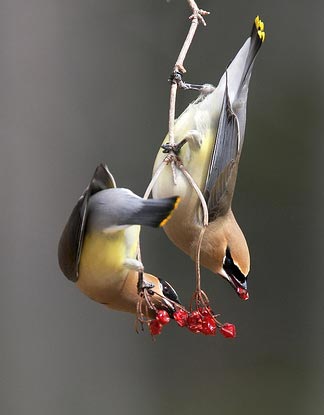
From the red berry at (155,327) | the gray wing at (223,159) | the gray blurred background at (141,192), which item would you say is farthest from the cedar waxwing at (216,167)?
the gray blurred background at (141,192)

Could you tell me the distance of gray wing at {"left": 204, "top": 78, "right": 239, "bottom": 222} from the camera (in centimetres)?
130

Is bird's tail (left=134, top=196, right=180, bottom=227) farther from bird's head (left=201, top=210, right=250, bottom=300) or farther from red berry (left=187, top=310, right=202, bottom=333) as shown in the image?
bird's head (left=201, top=210, right=250, bottom=300)

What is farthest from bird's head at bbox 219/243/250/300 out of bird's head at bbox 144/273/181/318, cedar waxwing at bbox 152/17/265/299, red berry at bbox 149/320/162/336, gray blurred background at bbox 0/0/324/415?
gray blurred background at bbox 0/0/324/415

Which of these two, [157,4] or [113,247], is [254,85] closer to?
[157,4]

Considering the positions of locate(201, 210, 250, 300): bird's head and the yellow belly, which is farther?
locate(201, 210, 250, 300): bird's head

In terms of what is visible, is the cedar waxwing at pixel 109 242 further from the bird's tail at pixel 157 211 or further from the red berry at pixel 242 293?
the red berry at pixel 242 293

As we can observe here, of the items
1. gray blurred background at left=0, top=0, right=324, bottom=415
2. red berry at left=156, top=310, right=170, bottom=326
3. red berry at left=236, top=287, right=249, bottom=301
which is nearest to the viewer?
red berry at left=156, top=310, right=170, bottom=326

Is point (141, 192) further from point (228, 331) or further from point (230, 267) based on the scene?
point (228, 331)

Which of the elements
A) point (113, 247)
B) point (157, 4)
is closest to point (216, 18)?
point (157, 4)

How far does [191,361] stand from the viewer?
277 centimetres

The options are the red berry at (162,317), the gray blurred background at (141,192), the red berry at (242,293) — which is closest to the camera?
the red berry at (162,317)

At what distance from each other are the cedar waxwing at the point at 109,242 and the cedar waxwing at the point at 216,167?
0.14 metres

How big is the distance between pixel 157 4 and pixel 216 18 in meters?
0.21

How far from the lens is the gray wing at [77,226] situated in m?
1.06
